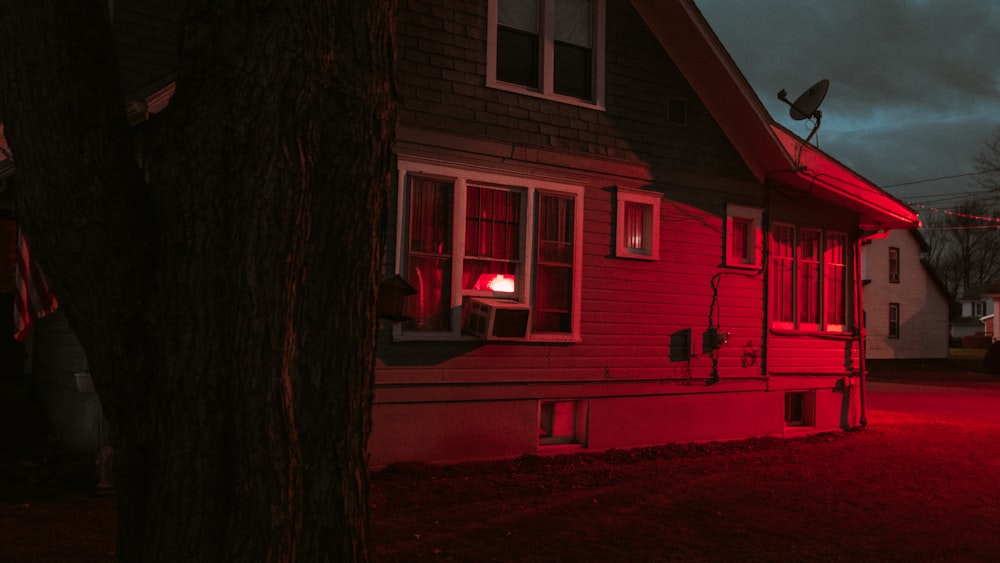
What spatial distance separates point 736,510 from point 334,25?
6.33 m

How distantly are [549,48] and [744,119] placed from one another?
3.33m

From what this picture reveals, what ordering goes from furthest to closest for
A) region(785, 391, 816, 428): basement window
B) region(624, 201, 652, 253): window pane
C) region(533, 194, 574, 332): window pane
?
region(785, 391, 816, 428): basement window → region(624, 201, 652, 253): window pane → region(533, 194, 574, 332): window pane

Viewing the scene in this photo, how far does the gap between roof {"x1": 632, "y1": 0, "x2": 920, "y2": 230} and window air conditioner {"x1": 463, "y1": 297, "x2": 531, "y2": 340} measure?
4.45 metres

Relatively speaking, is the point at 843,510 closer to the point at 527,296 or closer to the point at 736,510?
the point at 736,510

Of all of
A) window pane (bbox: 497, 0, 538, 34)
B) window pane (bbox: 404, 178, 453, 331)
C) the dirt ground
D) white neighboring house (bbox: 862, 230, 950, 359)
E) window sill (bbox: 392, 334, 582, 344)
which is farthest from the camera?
white neighboring house (bbox: 862, 230, 950, 359)

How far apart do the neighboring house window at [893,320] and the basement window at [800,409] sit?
28.1 m

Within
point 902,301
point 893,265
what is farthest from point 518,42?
point 902,301

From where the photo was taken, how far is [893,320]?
40000 millimetres

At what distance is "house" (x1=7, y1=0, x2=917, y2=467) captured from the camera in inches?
402

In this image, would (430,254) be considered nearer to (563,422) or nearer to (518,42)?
(518,42)

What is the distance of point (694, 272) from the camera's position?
12.6 metres

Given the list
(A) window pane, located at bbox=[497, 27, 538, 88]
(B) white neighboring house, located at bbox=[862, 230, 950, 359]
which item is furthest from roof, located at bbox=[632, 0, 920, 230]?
(B) white neighboring house, located at bbox=[862, 230, 950, 359]

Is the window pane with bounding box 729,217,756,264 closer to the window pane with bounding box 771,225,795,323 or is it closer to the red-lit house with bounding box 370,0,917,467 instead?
the red-lit house with bounding box 370,0,917,467

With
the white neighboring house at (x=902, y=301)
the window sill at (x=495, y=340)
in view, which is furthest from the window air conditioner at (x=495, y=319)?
the white neighboring house at (x=902, y=301)
